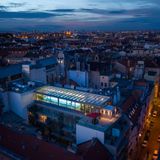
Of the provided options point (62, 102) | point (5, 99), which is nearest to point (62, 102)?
point (62, 102)

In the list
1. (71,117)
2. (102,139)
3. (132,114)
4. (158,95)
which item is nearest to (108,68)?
(158,95)

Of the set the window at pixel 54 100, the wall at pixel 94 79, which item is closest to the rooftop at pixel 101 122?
the window at pixel 54 100

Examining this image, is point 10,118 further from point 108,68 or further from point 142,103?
point 108,68

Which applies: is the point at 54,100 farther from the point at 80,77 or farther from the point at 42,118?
the point at 80,77

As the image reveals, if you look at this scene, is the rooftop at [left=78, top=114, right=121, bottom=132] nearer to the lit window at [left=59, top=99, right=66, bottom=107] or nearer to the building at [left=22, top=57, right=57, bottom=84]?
the lit window at [left=59, top=99, right=66, bottom=107]

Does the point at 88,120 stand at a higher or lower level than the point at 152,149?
higher

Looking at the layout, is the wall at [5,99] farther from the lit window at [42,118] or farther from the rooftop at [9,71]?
the rooftop at [9,71]

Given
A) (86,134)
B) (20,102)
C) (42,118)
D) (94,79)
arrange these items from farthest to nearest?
(94,79), (42,118), (20,102), (86,134)
